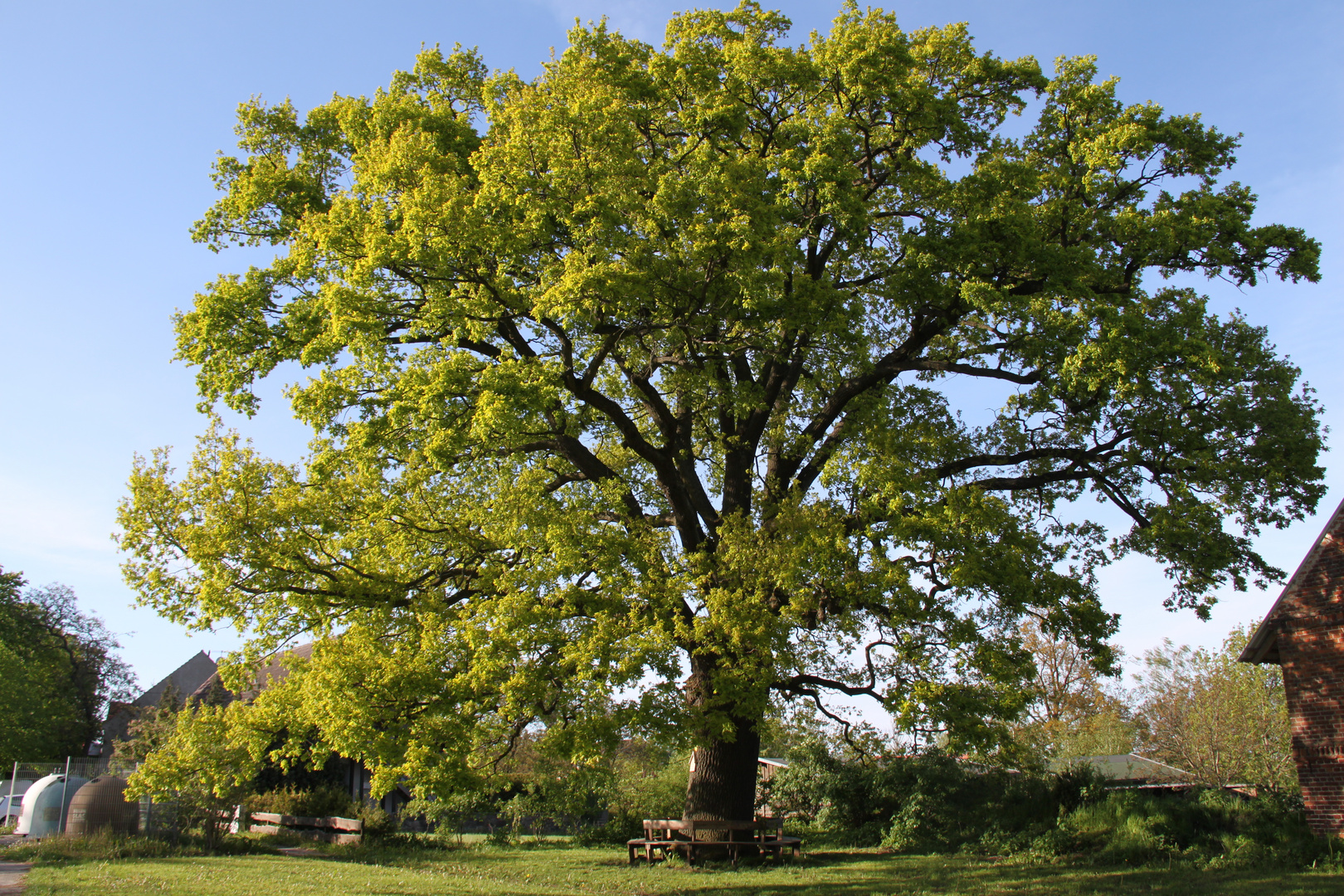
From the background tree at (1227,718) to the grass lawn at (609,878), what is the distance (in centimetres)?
1766

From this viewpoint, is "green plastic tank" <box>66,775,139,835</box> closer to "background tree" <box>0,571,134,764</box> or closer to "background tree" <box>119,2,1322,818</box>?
"background tree" <box>119,2,1322,818</box>

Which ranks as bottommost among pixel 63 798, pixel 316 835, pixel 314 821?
pixel 316 835

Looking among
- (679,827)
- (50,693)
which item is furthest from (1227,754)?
(50,693)

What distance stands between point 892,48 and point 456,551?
11.1 meters

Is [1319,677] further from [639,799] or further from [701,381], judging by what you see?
[639,799]

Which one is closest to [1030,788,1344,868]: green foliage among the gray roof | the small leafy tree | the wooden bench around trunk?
the wooden bench around trunk

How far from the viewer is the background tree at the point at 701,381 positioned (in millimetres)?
11969

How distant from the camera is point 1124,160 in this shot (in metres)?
14.3

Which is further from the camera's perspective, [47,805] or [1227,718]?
[1227,718]

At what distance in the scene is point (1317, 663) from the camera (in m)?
15.1

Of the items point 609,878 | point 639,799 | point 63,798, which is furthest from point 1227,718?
point 63,798

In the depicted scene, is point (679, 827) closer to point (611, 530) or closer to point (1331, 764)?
point (611, 530)

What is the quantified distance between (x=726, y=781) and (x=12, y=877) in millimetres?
11692

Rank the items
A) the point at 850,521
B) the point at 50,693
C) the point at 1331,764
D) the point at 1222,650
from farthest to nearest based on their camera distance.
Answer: the point at 50,693, the point at 1222,650, the point at 1331,764, the point at 850,521
